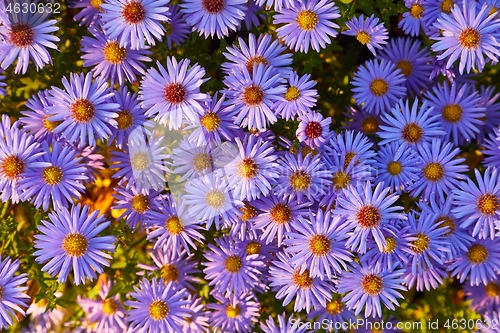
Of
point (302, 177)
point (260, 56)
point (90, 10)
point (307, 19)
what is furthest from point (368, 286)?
point (90, 10)

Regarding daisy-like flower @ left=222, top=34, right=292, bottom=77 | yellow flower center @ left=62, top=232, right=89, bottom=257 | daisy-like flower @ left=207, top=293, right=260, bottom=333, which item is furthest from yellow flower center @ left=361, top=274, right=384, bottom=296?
yellow flower center @ left=62, top=232, right=89, bottom=257

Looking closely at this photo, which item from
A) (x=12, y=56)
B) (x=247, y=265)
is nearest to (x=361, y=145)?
(x=247, y=265)


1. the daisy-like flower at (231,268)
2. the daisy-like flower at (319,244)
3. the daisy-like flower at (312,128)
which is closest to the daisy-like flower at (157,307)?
the daisy-like flower at (231,268)

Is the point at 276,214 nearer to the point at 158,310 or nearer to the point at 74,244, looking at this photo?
the point at 158,310

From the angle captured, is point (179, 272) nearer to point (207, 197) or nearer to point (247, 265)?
point (247, 265)

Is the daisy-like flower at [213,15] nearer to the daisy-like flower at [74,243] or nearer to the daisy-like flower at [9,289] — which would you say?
the daisy-like flower at [74,243]

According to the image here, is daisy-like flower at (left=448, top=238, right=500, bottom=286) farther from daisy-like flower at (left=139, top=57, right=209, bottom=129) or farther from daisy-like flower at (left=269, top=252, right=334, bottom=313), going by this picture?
daisy-like flower at (left=139, top=57, right=209, bottom=129)
